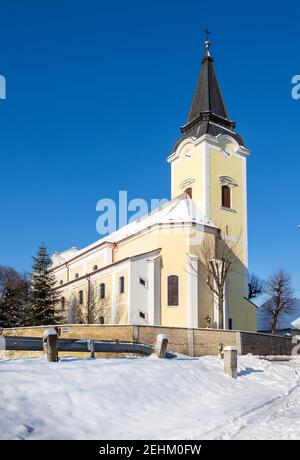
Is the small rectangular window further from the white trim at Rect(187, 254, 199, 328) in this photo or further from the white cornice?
the white cornice

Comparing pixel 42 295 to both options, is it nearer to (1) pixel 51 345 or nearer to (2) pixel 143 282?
(2) pixel 143 282

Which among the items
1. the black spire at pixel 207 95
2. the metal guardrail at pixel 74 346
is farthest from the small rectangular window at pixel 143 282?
the black spire at pixel 207 95

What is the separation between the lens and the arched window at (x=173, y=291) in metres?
31.5

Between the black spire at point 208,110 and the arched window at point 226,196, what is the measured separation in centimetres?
439

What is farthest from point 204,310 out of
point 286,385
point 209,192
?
point 286,385

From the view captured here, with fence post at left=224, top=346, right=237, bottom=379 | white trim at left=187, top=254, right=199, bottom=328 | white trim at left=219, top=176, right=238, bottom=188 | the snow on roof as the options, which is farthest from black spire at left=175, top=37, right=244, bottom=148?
fence post at left=224, top=346, right=237, bottom=379

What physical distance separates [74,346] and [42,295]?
73.1 ft

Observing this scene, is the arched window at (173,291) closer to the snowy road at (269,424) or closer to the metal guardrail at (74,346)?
the metal guardrail at (74,346)

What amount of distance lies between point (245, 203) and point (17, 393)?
1305 inches

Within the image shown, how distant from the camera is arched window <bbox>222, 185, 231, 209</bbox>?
38500 mm

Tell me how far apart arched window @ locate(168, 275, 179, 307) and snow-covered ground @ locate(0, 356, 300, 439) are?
57.8 ft

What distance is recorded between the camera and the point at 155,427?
8672 millimetres

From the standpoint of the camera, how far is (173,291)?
1253 inches

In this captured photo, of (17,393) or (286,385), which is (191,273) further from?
(17,393)
